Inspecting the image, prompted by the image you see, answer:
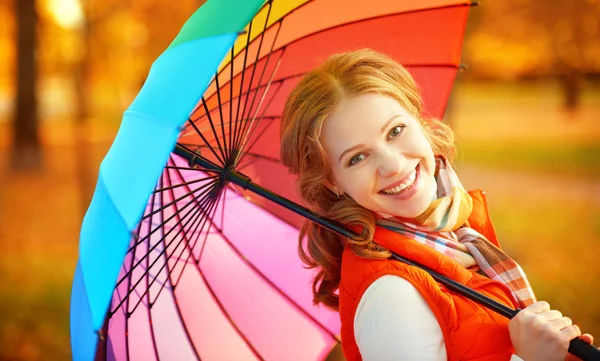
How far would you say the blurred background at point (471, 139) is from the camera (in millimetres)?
5098

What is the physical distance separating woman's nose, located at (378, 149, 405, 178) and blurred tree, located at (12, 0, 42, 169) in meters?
7.94

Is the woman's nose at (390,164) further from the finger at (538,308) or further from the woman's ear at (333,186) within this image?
the finger at (538,308)

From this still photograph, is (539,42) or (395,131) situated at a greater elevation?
(539,42)

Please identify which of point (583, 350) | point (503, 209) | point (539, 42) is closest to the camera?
point (583, 350)

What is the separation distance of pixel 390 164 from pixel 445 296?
0.38m

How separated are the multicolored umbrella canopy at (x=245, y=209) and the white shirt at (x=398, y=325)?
1.39 ft

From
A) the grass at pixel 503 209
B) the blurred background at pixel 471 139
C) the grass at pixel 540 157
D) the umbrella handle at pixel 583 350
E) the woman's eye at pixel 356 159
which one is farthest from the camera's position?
the grass at pixel 540 157

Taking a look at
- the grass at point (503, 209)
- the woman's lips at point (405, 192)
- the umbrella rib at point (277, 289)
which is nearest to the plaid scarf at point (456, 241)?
the woman's lips at point (405, 192)

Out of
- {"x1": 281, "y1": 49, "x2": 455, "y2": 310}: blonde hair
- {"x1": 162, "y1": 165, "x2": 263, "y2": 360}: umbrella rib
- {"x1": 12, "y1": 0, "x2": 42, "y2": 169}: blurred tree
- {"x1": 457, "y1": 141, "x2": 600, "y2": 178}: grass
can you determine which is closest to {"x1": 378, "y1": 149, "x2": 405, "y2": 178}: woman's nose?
{"x1": 281, "y1": 49, "x2": 455, "y2": 310}: blonde hair

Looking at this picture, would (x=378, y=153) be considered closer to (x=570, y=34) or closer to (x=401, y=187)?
(x=401, y=187)

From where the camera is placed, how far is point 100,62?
33.9ft

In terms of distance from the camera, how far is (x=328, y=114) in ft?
6.29

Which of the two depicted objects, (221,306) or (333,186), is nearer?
(333,186)

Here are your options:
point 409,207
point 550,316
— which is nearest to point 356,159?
point 409,207
